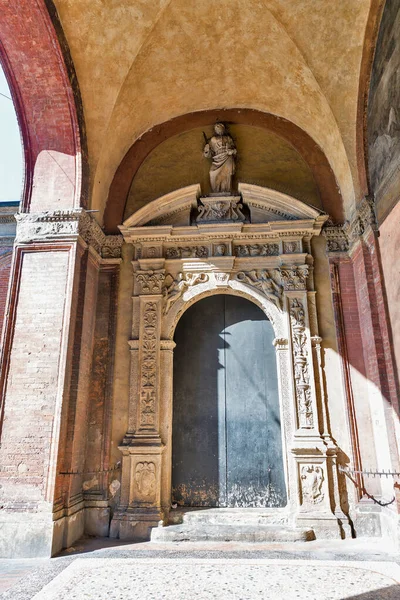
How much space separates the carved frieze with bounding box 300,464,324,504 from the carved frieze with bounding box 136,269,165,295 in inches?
126

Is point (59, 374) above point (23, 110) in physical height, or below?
below

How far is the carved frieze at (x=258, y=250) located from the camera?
6508 millimetres

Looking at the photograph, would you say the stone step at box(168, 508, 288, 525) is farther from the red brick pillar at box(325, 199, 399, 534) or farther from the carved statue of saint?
the carved statue of saint

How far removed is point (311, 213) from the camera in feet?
20.8

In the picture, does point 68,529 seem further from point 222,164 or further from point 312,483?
point 222,164

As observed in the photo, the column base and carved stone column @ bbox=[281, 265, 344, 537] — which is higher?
carved stone column @ bbox=[281, 265, 344, 537]

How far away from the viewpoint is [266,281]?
6.30 metres

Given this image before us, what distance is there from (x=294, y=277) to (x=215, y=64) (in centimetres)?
359

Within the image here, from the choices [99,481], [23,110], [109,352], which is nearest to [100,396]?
[109,352]

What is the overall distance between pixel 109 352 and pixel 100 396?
2.09ft

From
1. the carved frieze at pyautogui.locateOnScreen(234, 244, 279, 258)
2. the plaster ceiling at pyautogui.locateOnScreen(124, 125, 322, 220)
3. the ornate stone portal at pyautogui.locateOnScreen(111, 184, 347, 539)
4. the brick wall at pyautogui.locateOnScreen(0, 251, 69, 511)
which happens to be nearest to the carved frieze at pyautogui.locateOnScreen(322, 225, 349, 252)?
the ornate stone portal at pyautogui.locateOnScreen(111, 184, 347, 539)

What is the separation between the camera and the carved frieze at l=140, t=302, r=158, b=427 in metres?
5.89

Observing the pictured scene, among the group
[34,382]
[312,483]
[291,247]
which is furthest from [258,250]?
[34,382]

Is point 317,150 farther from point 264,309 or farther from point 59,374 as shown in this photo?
point 59,374
